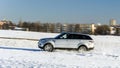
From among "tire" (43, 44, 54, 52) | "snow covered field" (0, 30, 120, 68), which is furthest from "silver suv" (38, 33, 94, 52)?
"snow covered field" (0, 30, 120, 68)

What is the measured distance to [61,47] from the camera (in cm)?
2480

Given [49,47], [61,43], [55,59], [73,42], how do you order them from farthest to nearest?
[73,42] → [61,43] → [49,47] → [55,59]

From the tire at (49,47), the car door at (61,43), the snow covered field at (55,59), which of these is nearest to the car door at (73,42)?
the car door at (61,43)

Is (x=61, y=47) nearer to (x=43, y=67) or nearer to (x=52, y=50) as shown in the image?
(x=52, y=50)

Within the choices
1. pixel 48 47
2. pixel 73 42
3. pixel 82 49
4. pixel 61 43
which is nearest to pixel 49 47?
pixel 48 47

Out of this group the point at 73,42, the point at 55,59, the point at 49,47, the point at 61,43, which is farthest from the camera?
the point at 73,42

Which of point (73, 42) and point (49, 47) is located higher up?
point (73, 42)

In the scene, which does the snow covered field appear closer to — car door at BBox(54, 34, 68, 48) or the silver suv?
the silver suv

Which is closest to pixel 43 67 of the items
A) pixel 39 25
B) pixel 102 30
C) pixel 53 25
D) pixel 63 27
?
pixel 102 30

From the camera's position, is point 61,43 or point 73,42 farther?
point 73,42

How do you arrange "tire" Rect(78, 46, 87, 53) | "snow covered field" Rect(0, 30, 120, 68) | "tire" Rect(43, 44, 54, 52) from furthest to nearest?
"tire" Rect(78, 46, 87, 53)
"tire" Rect(43, 44, 54, 52)
"snow covered field" Rect(0, 30, 120, 68)

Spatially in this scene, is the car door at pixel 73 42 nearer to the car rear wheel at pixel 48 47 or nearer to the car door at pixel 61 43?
the car door at pixel 61 43

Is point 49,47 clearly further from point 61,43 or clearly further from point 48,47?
point 61,43

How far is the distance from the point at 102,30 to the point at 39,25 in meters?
28.8
